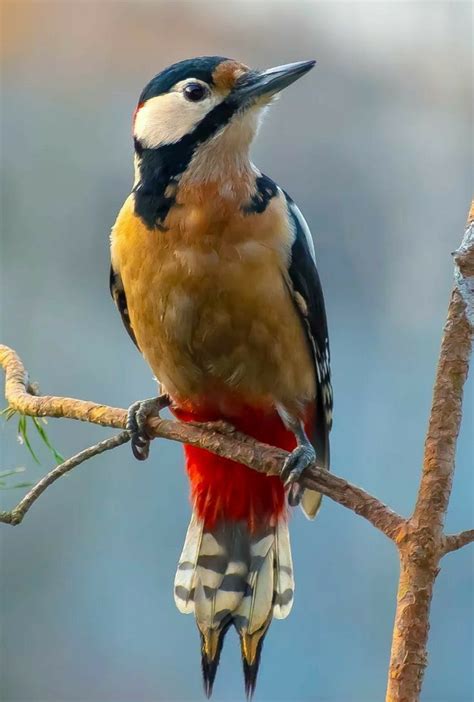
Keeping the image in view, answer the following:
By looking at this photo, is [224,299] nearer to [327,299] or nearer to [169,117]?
[169,117]

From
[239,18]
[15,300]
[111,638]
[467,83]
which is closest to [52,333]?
[15,300]

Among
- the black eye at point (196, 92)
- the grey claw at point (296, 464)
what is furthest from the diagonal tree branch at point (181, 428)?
the black eye at point (196, 92)

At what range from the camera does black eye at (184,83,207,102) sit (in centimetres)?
113

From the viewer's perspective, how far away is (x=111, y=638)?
5.98 feet

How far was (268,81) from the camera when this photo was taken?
3.59ft

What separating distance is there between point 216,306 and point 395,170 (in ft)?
Answer: 3.17

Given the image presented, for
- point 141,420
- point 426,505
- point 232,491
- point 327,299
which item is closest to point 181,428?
point 141,420

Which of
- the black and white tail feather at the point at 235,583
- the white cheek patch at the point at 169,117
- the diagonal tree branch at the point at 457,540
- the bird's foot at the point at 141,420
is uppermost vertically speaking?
the white cheek patch at the point at 169,117

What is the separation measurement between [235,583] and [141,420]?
0.28 m

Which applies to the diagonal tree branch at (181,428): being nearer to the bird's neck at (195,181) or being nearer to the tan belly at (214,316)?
the tan belly at (214,316)

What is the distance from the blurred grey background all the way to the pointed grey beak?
72cm

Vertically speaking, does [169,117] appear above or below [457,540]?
above

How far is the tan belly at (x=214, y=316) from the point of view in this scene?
1081mm

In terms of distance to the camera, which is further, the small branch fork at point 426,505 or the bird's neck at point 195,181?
the bird's neck at point 195,181
